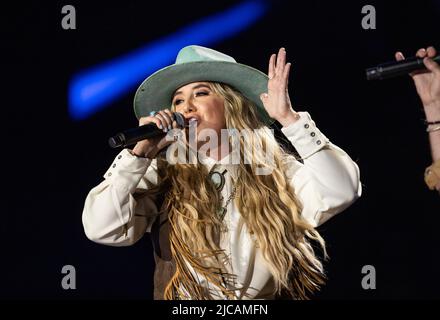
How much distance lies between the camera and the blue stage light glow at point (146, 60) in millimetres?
3105

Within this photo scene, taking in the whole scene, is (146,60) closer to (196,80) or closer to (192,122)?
(196,80)

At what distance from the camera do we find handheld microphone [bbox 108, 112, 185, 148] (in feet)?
7.41

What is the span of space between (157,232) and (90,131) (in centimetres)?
75

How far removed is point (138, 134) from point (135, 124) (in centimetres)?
92

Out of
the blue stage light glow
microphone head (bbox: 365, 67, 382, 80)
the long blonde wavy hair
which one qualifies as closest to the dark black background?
the blue stage light glow

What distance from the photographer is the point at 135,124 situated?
3.23 meters

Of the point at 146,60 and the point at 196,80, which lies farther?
the point at 146,60

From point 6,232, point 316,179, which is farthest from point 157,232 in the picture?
point 6,232

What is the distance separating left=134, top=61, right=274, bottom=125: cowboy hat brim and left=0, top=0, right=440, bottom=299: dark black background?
377 mm

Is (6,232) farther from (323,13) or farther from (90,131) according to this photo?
(323,13)

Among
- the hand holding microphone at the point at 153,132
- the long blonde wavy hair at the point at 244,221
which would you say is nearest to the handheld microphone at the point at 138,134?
the hand holding microphone at the point at 153,132

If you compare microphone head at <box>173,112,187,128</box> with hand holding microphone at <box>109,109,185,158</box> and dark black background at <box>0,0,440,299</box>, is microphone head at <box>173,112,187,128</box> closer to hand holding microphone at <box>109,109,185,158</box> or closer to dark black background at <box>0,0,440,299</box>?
hand holding microphone at <box>109,109,185,158</box>

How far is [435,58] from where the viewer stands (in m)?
2.13

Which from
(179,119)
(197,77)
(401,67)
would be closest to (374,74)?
(401,67)
